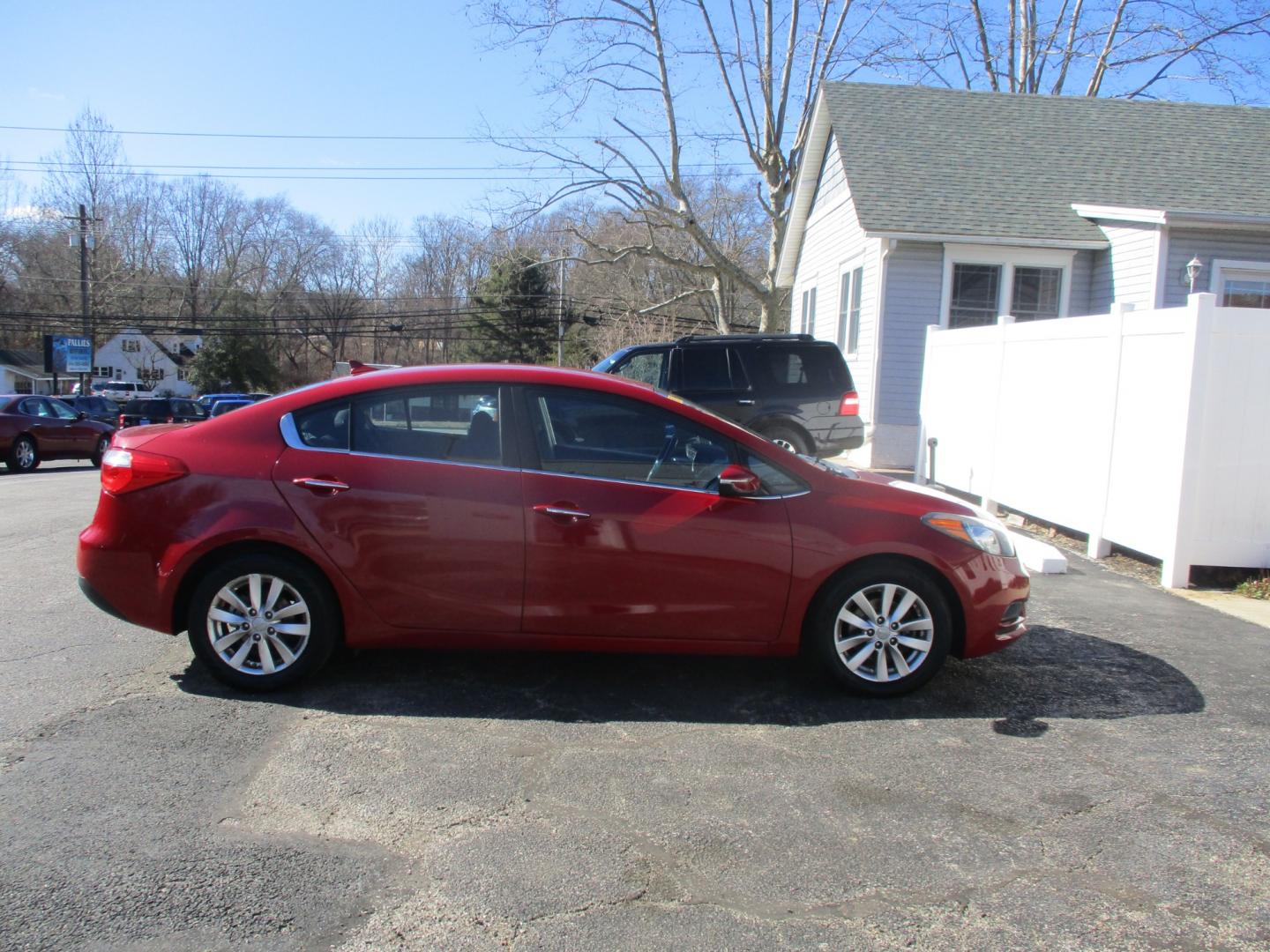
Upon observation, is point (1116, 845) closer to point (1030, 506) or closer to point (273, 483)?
point (273, 483)

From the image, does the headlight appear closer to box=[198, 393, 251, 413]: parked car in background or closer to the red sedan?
the red sedan

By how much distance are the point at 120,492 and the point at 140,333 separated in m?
66.2

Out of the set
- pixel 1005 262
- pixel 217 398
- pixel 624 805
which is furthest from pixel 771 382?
pixel 217 398

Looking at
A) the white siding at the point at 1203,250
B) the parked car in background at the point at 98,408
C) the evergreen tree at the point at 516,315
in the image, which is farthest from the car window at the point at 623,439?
the evergreen tree at the point at 516,315

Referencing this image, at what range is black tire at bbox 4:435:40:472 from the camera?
18844 mm

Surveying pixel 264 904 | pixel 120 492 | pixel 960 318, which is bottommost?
pixel 264 904

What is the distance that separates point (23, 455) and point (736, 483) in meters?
19.5

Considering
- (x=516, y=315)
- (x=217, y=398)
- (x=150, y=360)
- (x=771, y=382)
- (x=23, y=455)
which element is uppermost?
(x=516, y=315)

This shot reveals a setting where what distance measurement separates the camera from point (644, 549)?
14.8 ft

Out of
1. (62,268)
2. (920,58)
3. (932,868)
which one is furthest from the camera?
(62,268)

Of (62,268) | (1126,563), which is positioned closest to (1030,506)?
(1126,563)

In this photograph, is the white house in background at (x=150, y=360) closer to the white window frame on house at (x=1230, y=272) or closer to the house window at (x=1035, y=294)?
the house window at (x=1035, y=294)

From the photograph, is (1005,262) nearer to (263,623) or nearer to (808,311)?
(808,311)

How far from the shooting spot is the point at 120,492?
4.57 m
